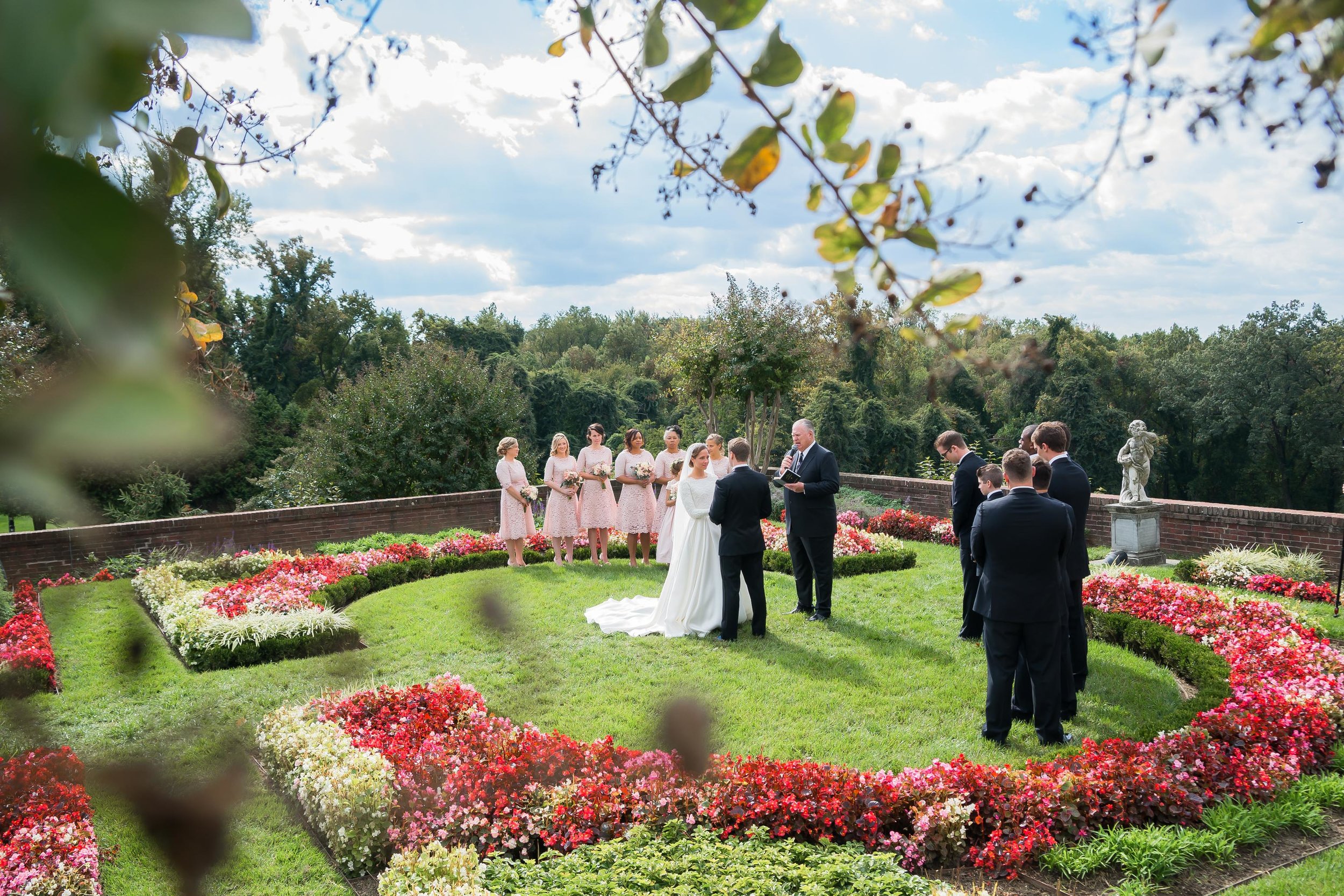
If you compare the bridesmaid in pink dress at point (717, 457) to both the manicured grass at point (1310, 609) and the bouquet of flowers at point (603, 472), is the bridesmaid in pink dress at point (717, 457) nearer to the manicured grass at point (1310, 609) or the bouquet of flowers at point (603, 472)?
the bouquet of flowers at point (603, 472)

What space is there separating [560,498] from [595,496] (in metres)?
0.58

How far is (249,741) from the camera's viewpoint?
2.11 feet

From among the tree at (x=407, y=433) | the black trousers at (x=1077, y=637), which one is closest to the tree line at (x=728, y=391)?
the tree at (x=407, y=433)

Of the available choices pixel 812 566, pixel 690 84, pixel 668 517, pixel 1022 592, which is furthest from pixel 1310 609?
pixel 690 84

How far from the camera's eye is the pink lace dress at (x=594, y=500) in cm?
1242

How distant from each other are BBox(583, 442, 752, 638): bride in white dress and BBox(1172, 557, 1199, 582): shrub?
6.04m

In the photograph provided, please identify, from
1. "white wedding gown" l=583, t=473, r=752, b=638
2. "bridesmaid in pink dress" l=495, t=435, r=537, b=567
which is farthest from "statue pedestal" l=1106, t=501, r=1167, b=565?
"bridesmaid in pink dress" l=495, t=435, r=537, b=567

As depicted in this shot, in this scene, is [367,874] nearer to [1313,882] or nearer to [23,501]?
[1313,882]

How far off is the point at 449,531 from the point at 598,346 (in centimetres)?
5276

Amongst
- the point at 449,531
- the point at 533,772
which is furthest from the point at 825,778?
the point at 449,531

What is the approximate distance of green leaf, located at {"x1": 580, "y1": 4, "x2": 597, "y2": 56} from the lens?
105 cm

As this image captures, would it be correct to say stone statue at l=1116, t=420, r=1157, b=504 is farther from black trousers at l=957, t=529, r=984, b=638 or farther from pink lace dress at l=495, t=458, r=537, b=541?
pink lace dress at l=495, t=458, r=537, b=541

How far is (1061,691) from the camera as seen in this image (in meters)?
6.35

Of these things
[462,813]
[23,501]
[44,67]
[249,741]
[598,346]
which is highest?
[598,346]
